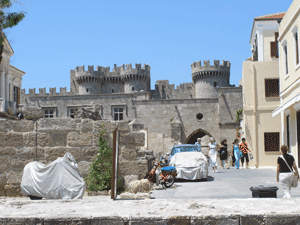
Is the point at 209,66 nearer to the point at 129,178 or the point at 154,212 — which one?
the point at 129,178

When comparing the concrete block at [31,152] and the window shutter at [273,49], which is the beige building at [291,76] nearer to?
the window shutter at [273,49]

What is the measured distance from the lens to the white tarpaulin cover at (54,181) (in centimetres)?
768

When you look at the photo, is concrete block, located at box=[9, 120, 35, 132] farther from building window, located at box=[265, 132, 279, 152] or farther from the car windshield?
building window, located at box=[265, 132, 279, 152]

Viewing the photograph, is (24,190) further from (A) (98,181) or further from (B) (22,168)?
(A) (98,181)

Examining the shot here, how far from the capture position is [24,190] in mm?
7840

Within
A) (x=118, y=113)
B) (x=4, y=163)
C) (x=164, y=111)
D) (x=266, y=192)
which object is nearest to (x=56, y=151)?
(x=4, y=163)

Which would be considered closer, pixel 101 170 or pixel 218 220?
pixel 218 220

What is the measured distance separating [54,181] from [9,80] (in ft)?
135

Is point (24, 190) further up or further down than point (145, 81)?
further down

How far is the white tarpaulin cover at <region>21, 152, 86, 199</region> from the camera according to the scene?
25.2 ft

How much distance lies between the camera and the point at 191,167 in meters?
13.1

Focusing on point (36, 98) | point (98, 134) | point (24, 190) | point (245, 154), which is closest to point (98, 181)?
point (98, 134)

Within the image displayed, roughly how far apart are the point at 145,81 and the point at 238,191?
4734 cm

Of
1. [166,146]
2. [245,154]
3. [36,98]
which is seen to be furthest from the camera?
[36,98]
